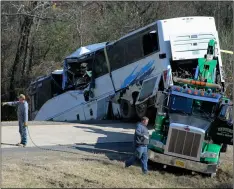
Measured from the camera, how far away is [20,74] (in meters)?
39.2

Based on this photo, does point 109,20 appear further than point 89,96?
Yes

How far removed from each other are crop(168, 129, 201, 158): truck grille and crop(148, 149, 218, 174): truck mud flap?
0.77 feet

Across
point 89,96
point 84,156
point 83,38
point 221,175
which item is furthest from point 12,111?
point 221,175

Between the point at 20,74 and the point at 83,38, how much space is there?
6.09m

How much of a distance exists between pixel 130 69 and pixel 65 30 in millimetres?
18878

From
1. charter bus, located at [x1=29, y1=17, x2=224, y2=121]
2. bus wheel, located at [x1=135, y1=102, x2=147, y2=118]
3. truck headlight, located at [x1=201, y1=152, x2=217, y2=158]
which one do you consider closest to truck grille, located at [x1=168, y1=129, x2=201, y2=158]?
truck headlight, located at [x1=201, y1=152, x2=217, y2=158]

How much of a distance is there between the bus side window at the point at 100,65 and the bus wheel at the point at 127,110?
1.82 metres

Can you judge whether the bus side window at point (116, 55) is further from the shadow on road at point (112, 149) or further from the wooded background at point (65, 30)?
the wooded background at point (65, 30)

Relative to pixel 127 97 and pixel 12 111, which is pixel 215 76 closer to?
pixel 127 97

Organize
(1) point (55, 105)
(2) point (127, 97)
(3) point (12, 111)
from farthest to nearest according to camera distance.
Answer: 1. (3) point (12, 111)
2. (1) point (55, 105)
3. (2) point (127, 97)

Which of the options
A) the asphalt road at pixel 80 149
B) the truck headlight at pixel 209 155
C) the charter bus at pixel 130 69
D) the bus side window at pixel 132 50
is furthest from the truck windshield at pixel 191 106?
the bus side window at pixel 132 50

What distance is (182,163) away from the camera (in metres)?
13.0

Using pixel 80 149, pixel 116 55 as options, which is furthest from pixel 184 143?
pixel 116 55

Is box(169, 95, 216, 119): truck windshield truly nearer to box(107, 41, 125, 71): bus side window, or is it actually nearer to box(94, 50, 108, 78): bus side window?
box(107, 41, 125, 71): bus side window
